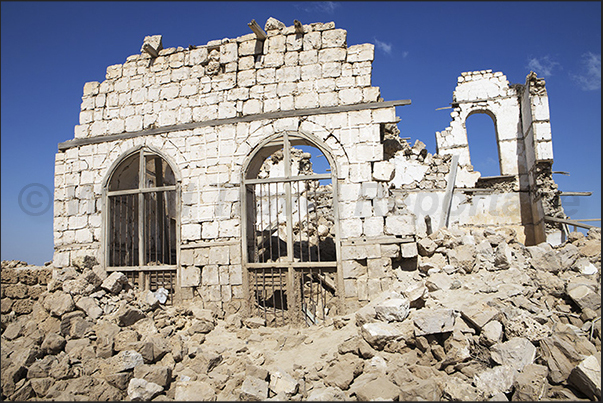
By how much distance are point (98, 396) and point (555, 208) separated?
12105 mm

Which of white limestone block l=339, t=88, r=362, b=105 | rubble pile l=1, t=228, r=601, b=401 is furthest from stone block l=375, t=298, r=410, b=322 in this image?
white limestone block l=339, t=88, r=362, b=105

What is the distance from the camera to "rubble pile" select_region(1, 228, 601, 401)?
4777 mm

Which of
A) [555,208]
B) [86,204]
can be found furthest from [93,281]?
[555,208]

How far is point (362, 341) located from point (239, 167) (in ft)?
12.4

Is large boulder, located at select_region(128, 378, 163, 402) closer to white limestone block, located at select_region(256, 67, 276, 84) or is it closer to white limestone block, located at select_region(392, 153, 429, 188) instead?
white limestone block, located at select_region(256, 67, 276, 84)

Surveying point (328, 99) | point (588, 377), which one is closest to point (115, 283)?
point (328, 99)

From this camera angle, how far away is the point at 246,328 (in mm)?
7031

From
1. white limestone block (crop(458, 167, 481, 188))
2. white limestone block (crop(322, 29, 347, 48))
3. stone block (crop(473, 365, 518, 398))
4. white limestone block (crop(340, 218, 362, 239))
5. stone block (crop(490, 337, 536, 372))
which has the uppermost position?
white limestone block (crop(322, 29, 347, 48))

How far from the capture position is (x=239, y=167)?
775cm

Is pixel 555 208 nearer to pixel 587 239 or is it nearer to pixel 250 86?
pixel 587 239

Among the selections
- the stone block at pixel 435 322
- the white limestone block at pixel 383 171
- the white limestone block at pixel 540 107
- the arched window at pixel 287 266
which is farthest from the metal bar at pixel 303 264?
the white limestone block at pixel 540 107

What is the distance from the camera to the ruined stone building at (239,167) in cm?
718

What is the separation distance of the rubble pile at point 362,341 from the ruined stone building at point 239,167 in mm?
627

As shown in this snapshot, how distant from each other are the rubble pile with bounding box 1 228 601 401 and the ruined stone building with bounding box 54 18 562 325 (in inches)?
24.7
